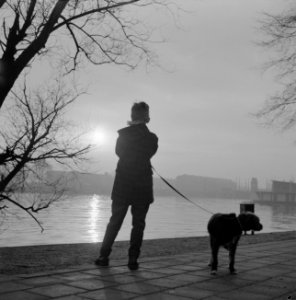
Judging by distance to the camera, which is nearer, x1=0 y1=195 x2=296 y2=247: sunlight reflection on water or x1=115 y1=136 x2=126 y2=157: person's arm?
x1=115 y1=136 x2=126 y2=157: person's arm

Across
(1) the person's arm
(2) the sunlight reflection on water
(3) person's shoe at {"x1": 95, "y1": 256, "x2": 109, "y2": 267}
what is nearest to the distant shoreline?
(3) person's shoe at {"x1": 95, "y1": 256, "x2": 109, "y2": 267}

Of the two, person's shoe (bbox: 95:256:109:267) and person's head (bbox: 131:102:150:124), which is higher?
person's head (bbox: 131:102:150:124)

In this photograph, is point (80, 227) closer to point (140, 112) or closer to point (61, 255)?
point (61, 255)

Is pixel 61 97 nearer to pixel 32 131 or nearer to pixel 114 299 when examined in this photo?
pixel 32 131

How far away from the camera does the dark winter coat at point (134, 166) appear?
5652mm

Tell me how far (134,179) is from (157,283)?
4.79ft

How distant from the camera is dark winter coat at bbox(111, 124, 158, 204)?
5.65 meters

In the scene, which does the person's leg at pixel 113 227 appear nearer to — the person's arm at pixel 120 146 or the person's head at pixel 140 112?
the person's arm at pixel 120 146

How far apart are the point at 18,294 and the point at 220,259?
3712mm

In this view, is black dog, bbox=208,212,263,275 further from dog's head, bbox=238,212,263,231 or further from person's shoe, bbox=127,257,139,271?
person's shoe, bbox=127,257,139,271

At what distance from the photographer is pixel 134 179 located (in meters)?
5.65

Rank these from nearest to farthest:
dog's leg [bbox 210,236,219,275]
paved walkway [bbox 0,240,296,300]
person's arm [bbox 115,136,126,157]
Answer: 1. paved walkway [bbox 0,240,296,300]
2. dog's leg [bbox 210,236,219,275]
3. person's arm [bbox 115,136,126,157]

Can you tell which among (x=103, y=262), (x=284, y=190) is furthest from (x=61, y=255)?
(x=284, y=190)

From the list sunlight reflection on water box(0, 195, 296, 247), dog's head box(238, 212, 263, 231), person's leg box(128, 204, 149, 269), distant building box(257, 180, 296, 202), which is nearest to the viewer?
person's leg box(128, 204, 149, 269)
